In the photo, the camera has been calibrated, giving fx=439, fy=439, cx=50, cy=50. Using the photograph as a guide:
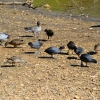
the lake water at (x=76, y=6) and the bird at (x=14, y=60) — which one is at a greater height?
the bird at (x=14, y=60)

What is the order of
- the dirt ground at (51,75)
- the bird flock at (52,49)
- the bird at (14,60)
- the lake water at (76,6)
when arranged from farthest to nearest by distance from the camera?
1. the lake water at (76,6)
2. the bird flock at (52,49)
3. the bird at (14,60)
4. the dirt ground at (51,75)

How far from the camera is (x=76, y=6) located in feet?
96.1

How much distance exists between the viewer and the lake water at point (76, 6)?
2706 cm

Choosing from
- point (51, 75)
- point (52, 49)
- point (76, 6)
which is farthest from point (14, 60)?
point (76, 6)

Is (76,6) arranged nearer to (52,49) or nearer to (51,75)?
(52,49)

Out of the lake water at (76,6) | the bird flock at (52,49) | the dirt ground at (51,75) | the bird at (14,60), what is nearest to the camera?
the dirt ground at (51,75)

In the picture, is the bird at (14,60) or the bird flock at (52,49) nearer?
the bird at (14,60)

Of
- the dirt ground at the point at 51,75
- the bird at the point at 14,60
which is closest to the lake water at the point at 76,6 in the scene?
the dirt ground at the point at 51,75

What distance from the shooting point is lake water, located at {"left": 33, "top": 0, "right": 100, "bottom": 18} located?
27062 mm

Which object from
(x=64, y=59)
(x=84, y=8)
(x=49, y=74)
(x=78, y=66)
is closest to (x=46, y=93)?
(x=49, y=74)

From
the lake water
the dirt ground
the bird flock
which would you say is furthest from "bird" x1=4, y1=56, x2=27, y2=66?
the lake water

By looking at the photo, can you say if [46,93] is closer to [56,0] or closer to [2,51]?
[2,51]

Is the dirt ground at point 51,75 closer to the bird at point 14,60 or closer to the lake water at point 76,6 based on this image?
the bird at point 14,60

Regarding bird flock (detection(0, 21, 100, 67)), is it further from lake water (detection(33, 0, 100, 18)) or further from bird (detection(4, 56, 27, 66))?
lake water (detection(33, 0, 100, 18))
